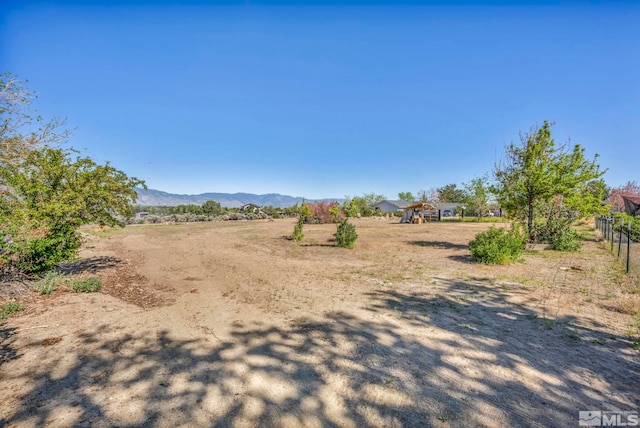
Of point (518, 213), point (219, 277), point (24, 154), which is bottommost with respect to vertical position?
point (219, 277)

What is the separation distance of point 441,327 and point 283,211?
53.8m

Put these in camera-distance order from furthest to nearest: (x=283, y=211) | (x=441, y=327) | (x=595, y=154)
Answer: (x=283, y=211), (x=595, y=154), (x=441, y=327)

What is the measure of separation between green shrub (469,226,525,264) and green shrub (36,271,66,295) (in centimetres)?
1280

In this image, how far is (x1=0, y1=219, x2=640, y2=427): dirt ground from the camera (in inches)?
112

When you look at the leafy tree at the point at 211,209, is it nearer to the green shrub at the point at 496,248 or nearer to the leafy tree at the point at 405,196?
the green shrub at the point at 496,248

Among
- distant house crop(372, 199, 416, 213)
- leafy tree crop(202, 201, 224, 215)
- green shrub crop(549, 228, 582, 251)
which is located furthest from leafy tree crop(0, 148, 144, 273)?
distant house crop(372, 199, 416, 213)

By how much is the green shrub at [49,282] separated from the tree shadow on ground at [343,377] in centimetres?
317

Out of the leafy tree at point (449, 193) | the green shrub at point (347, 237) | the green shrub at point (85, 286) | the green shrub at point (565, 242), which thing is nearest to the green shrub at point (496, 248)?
the green shrub at point (565, 242)

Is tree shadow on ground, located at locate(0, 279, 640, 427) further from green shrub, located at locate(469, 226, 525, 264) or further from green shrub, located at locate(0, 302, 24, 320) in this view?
green shrub, located at locate(469, 226, 525, 264)

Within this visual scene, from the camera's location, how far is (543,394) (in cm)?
306

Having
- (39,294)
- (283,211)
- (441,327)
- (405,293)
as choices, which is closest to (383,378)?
(441,327)

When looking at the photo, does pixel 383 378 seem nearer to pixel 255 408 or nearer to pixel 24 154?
pixel 255 408

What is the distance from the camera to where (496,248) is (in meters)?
9.97

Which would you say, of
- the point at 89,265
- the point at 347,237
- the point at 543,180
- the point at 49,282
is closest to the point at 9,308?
the point at 49,282
